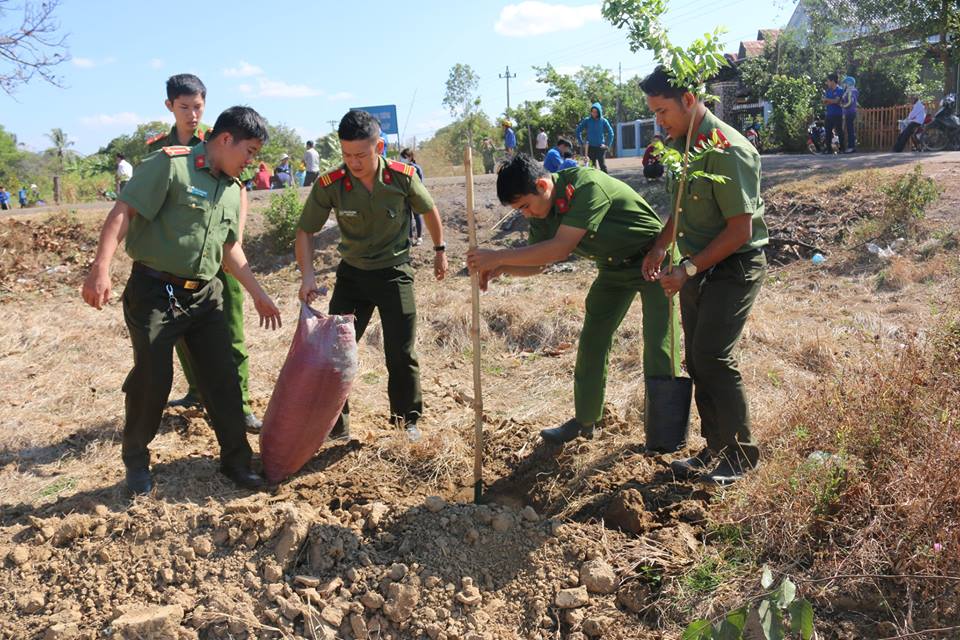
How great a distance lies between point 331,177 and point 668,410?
2.00 metres

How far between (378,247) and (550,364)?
2.35 m

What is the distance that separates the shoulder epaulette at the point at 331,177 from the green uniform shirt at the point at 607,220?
3.34 feet

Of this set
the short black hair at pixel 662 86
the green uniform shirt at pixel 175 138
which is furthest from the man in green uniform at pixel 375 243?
the short black hair at pixel 662 86

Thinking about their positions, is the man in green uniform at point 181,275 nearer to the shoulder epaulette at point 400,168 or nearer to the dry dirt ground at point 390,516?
the dry dirt ground at point 390,516

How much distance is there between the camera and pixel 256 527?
3.04 m

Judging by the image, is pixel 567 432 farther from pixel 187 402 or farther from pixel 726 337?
pixel 187 402

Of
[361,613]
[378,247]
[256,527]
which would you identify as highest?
[378,247]

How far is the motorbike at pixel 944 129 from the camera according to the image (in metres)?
14.7

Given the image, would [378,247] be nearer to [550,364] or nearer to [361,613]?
[361,613]

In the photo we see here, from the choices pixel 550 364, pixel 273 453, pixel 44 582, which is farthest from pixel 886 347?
pixel 44 582

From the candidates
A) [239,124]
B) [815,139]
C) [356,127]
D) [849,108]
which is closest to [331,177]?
[356,127]

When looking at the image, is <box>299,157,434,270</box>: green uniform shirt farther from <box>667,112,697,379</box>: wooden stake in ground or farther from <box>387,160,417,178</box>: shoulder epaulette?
<box>667,112,697,379</box>: wooden stake in ground

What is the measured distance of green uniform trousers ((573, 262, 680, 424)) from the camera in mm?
3502

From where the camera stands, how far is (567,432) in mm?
3924
